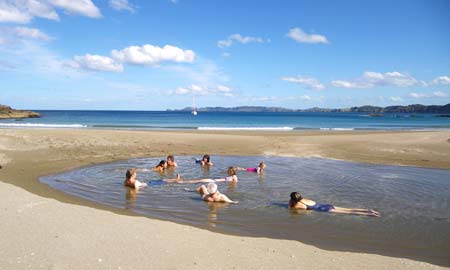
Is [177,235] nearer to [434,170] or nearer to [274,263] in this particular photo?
[274,263]

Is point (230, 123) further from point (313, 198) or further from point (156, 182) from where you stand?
point (313, 198)

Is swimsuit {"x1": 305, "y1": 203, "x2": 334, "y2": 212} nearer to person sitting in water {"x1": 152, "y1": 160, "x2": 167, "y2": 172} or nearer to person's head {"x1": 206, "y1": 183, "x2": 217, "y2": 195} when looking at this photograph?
person's head {"x1": 206, "y1": 183, "x2": 217, "y2": 195}

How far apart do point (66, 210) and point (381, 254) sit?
7.56 metres

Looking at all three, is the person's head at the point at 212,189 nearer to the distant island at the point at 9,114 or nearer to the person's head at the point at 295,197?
the person's head at the point at 295,197

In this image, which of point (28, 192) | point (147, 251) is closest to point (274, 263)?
point (147, 251)

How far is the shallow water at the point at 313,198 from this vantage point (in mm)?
8945

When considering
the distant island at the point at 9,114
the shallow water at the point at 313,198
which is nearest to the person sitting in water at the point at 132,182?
the shallow water at the point at 313,198

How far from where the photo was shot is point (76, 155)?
22.4m

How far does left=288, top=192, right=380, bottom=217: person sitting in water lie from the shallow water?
0.86 feet

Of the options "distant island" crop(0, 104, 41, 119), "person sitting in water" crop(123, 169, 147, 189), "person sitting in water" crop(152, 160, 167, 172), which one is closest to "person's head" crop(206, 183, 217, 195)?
"person sitting in water" crop(123, 169, 147, 189)

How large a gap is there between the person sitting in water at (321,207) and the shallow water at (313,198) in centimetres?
26

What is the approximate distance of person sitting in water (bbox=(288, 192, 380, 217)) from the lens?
1091 centimetres

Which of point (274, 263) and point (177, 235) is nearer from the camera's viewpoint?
point (274, 263)

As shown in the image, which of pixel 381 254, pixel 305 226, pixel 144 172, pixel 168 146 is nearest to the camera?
pixel 381 254
